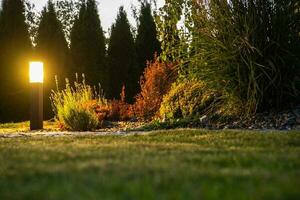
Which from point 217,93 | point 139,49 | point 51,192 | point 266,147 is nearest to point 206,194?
point 51,192

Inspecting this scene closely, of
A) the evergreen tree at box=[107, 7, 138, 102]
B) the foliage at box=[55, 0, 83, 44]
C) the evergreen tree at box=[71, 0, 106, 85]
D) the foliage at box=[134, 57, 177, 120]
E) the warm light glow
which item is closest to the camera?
the warm light glow

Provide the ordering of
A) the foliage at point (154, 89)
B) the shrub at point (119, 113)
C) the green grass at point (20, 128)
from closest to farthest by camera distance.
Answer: the green grass at point (20, 128) → the foliage at point (154, 89) → the shrub at point (119, 113)

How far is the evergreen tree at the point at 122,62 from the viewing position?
20.3m

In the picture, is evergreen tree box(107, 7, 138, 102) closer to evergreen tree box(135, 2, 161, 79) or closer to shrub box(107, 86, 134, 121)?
evergreen tree box(135, 2, 161, 79)

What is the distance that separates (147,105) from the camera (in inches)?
490

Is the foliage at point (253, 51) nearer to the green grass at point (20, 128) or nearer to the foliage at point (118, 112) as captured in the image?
the green grass at point (20, 128)

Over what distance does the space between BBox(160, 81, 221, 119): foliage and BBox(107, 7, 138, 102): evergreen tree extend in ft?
31.2

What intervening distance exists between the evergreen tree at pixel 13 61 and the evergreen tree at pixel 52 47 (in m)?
0.84

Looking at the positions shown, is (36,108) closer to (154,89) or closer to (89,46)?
(154,89)

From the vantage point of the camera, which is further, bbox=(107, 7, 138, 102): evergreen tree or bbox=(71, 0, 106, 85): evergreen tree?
bbox=(71, 0, 106, 85): evergreen tree

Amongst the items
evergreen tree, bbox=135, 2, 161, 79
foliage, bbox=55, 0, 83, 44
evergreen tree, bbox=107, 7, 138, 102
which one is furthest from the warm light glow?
foliage, bbox=55, 0, 83, 44

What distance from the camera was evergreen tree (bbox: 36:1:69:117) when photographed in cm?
1945

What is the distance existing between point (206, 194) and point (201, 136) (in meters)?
3.60

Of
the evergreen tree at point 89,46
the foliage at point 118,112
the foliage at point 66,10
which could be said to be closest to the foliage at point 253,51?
the foliage at point 118,112
